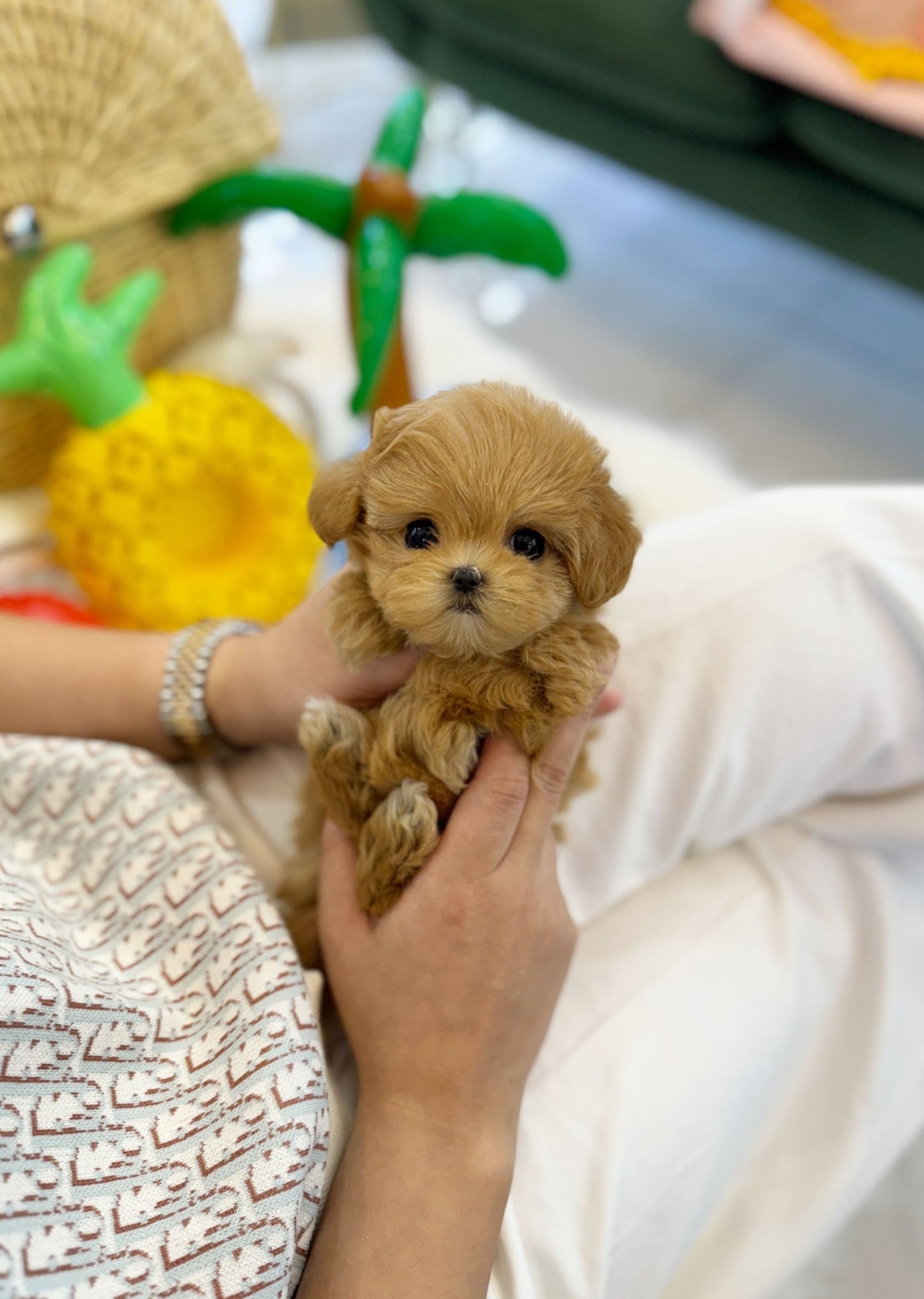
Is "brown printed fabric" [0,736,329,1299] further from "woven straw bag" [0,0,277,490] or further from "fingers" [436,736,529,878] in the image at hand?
"woven straw bag" [0,0,277,490]

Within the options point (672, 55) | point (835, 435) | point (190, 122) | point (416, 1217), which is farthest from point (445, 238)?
point (416, 1217)

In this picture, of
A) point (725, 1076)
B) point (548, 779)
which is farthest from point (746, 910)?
point (548, 779)

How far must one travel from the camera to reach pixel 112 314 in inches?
47.8

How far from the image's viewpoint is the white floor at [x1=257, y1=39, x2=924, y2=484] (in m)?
1.95

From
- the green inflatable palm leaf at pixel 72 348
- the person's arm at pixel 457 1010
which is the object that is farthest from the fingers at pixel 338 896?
the green inflatable palm leaf at pixel 72 348

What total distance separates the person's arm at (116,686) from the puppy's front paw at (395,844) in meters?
0.18

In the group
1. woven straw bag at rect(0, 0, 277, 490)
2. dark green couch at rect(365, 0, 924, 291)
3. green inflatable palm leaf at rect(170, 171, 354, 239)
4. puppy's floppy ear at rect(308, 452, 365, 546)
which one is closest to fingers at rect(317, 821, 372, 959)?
puppy's floppy ear at rect(308, 452, 365, 546)

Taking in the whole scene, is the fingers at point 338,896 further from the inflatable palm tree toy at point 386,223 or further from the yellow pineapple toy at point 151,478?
the inflatable palm tree toy at point 386,223

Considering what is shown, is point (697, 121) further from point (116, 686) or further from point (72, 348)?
point (116, 686)

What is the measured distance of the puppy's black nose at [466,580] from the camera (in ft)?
1.70

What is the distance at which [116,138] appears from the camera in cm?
124

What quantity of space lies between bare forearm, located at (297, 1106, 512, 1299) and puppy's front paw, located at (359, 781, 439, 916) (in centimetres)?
14

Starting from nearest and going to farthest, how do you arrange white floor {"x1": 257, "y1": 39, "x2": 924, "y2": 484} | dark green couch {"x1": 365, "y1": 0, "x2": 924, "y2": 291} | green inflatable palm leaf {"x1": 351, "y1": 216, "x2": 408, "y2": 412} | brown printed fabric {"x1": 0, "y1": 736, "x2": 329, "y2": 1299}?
brown printed fabric {"x1": 0, "y1": 736, "x2": 329, "y2": 1299}, green inflatable palm leaf {"x1": 351, "y1": 216, "x2": 408, "y2": 412}, dark green couch {"x1": 365, "y1": 0, "x2": 924, "y2": 291}, white floor {"x1": 257, "y1": 39, "x2": 924, "y2": 484}

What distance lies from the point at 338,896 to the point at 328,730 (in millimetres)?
122
